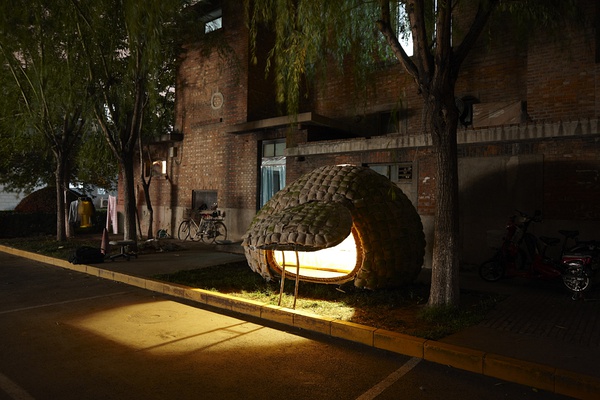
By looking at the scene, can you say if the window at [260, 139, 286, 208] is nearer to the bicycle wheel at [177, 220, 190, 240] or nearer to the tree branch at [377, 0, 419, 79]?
the bicycle wheel at [177, 220, 190, 240]

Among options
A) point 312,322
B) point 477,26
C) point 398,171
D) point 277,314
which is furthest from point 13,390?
point 398,171

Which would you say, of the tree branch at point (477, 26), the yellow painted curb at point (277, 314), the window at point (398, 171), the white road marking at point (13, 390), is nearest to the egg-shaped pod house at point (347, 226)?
the yellow painted curb at point (277, 314)

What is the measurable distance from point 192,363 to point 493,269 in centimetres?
634

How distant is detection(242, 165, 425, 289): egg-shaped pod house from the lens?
577 centimetres

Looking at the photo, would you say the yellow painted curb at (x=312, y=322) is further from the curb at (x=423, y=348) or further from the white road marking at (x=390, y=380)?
the white road marking at (x=390, y=380)

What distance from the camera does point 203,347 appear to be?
5.05 m

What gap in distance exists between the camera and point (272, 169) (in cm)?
1447

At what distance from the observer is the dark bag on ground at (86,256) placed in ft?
34.3

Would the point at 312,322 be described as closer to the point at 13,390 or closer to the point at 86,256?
the point at 13,390

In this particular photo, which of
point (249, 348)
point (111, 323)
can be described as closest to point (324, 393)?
point (249, 348)

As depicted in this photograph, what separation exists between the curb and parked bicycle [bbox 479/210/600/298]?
11.6ft

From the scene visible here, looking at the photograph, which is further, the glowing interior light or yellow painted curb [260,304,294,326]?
the glowing interior light

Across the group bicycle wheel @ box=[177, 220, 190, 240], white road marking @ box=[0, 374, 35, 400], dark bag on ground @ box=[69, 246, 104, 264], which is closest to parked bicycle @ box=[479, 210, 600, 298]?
white road marking @ box=[0, 374, 35, 400]

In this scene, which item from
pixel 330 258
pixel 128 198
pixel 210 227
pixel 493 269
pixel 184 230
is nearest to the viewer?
pixel 493 269
